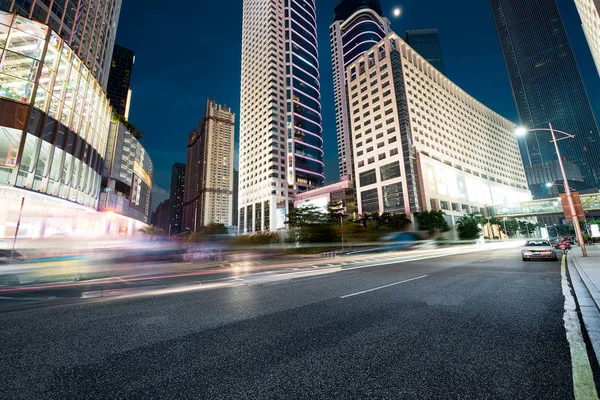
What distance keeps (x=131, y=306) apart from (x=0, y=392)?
13.7 feet

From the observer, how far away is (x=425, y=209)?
5834cm

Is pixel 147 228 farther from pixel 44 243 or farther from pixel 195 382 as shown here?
pixel 195 382

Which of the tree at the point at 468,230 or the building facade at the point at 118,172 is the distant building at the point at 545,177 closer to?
the tree at the point at 468,230

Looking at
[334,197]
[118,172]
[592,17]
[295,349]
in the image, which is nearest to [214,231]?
[118,172]

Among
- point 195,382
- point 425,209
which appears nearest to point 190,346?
point 195,382

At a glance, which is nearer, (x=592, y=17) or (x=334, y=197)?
(x=592, y=17)

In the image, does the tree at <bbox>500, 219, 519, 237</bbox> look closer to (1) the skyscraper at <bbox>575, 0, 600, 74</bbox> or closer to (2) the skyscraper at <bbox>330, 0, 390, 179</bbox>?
(2) the skyscraper at <bbox>330, 0, 390, 179</bbox>

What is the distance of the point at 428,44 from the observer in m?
172

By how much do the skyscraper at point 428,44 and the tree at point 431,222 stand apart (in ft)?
538

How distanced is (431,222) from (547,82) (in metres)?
215

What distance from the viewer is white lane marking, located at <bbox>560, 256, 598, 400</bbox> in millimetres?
2336

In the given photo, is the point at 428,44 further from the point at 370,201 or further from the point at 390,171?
the point at 370,201

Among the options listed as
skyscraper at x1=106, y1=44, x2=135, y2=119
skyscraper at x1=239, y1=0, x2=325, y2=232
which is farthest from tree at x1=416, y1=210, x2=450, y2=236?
skyscraper at x1=106, y1=44, x2=135, y2=119

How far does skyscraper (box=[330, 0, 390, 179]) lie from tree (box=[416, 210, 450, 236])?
52.5 meters
